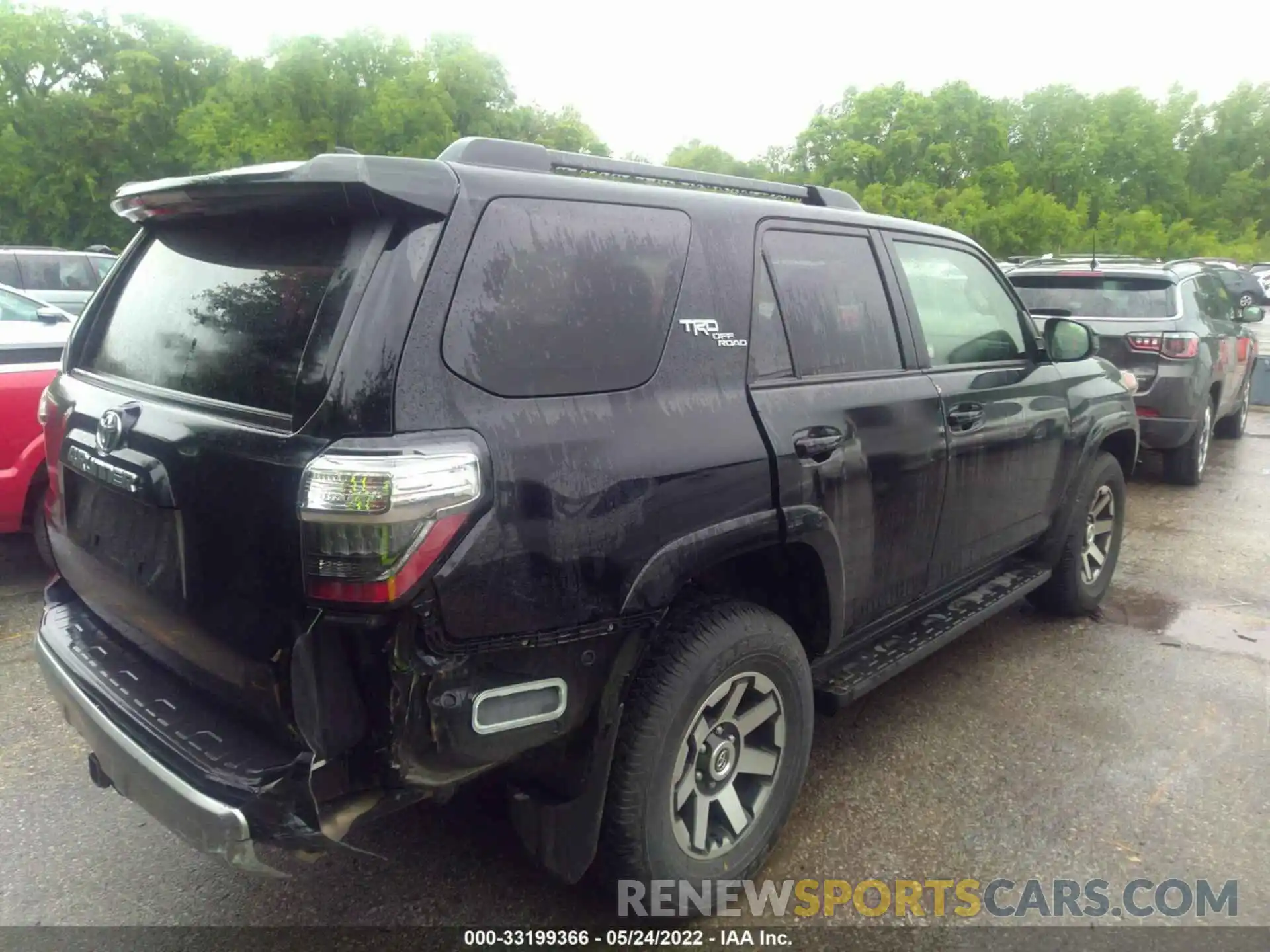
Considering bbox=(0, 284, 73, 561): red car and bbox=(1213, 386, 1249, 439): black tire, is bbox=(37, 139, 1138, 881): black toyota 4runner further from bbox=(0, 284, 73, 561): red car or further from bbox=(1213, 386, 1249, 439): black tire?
bbox=(1213, 386, 1249, 439): black tire

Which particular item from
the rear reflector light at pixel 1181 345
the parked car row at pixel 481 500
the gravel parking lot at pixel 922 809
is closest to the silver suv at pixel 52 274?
the gravel parking lot at pixel 922 809

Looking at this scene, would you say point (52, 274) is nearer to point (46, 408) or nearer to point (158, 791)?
point (46, 408)

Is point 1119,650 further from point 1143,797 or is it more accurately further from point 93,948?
point 93,948

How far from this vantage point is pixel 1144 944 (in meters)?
2.53

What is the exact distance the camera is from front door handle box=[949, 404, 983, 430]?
3.39 meters

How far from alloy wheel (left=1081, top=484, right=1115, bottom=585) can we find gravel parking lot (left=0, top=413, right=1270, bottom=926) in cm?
37

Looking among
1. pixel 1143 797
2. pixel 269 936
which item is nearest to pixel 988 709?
pixel 1143 797

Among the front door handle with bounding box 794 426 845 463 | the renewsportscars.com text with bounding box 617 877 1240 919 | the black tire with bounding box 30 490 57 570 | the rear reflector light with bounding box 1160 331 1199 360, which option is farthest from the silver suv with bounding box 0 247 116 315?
the renewsportscars.com text with bounding box 617 877 1240 919

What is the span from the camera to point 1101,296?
24.9 ft

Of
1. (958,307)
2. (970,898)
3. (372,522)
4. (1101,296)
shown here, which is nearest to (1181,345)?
(1101,296)

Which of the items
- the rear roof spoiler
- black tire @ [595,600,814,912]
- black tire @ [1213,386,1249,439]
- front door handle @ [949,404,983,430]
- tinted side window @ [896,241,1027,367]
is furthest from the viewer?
black tire @ [1213,386,1249,439]

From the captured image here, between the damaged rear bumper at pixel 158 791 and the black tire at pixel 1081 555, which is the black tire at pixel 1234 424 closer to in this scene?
the black tire at pixel 1081 555

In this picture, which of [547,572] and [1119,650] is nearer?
[547,572]

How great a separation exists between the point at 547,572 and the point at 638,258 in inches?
33.8
